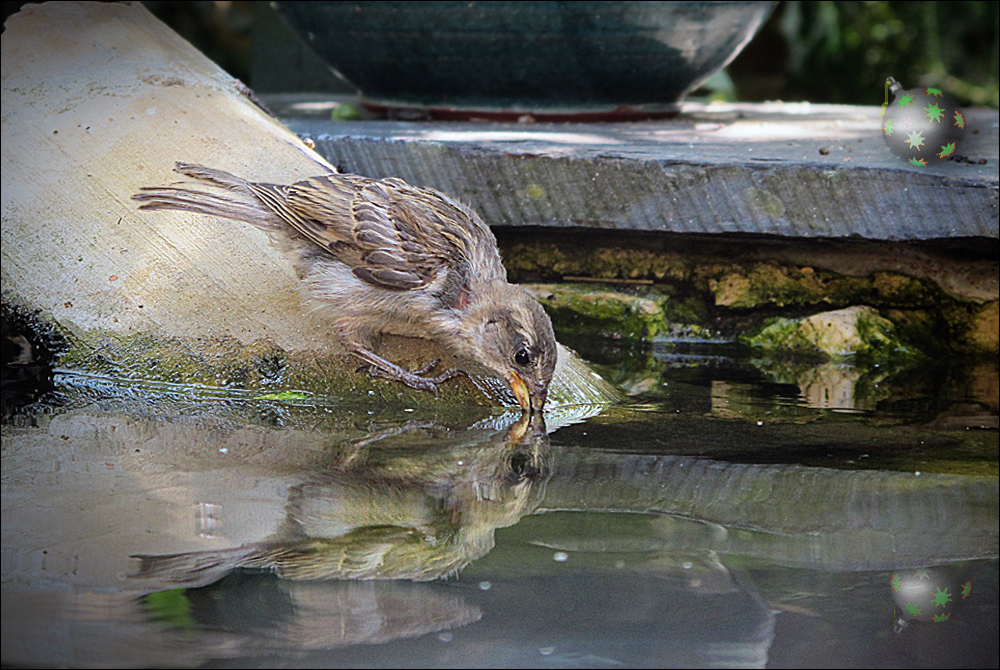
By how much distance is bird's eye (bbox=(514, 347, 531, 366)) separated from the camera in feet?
13.2

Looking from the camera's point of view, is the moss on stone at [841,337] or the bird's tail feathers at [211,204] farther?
the moss on stone at [841,337]

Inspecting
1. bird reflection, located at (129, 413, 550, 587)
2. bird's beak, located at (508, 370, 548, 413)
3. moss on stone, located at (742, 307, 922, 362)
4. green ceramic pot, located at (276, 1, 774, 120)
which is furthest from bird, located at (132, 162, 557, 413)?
green ceramic pot, located at (276, 1, 774, 120)


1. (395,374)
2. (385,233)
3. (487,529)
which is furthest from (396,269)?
(487,529)

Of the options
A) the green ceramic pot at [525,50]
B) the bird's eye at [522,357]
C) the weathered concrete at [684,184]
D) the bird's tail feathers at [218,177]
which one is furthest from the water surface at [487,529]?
the green ceramic pot at [525,50]

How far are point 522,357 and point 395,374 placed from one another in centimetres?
52

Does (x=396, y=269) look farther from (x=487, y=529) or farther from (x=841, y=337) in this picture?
(x=841, y=337)

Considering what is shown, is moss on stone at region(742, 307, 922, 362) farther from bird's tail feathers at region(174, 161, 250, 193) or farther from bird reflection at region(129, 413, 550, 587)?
bird's tail feathers at region(174, 161, 250, 193)

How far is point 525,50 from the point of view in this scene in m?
6.04

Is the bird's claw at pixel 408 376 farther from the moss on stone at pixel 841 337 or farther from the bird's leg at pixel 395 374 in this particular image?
the moss on stone at pixel 841 337

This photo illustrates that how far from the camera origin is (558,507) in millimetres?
3219

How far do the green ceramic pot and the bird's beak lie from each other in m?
2.56

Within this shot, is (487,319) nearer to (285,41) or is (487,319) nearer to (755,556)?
(755,556)

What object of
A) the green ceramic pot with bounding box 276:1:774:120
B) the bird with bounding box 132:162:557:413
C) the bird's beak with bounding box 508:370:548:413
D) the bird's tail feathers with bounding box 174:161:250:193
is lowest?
the bird's beak with bounding box 508:370:548:413

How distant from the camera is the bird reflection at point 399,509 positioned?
2732 millimetres
